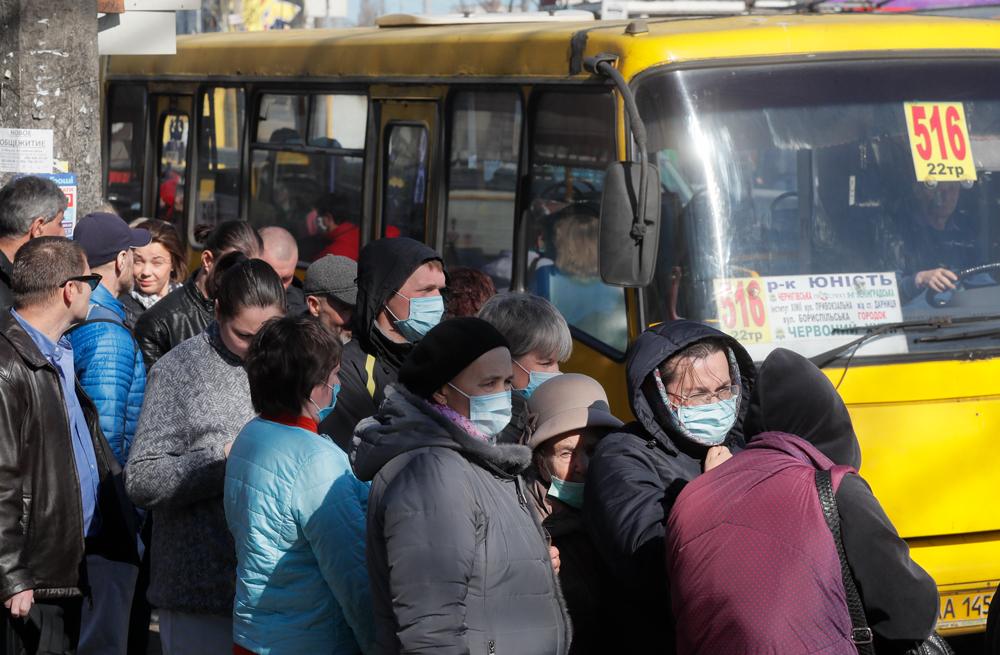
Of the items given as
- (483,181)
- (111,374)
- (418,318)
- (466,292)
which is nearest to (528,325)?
(418,318)

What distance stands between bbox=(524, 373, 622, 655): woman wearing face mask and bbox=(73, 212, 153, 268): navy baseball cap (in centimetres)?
242

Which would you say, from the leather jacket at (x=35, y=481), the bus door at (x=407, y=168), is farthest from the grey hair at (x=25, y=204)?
the bus door at (x=407, y=168)

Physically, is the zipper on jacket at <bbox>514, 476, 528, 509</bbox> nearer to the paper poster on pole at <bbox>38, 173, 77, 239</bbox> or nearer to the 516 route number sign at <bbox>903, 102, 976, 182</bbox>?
the 516 route number sign at <bbox>903, 102, 976, 182</bbox>

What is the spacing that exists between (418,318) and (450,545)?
1.94m

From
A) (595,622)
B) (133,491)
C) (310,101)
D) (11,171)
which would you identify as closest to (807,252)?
(595,622)

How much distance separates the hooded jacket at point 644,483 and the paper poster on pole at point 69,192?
353 centimetres

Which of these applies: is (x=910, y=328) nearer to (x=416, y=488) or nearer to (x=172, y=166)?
(x=416, y=488)

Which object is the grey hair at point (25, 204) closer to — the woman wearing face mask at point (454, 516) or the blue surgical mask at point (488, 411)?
the woman wearing face mask at point (454, 516)

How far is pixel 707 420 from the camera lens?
3.85 m

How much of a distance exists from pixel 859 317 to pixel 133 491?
3063 millimetres

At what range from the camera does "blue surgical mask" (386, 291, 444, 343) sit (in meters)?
5.02

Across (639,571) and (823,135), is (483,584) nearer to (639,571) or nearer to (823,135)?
(639,571)

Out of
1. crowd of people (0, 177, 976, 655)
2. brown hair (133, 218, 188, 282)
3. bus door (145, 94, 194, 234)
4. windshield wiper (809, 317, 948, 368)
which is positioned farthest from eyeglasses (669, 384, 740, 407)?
bus door (145, 94, 194, 234)

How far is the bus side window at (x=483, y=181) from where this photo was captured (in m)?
7.12
